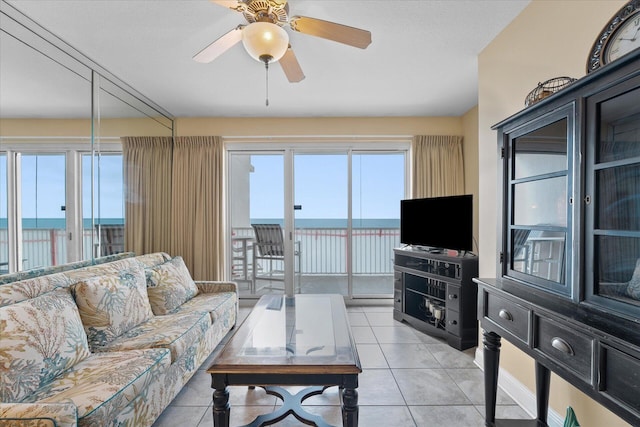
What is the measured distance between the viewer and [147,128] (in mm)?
3529

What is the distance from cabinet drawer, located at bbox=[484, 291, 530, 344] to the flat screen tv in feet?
4.81

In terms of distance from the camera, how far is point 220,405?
4.79 feet

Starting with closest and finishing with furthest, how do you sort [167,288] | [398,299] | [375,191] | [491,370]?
[491,370] → [167,288] → [398,299] → [375,191]

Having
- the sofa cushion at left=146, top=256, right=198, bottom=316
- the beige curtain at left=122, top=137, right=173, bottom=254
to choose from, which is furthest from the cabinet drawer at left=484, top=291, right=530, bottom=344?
the beige curtain at left=122, top=137, right=173, bottom=254

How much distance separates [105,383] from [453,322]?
9.30 feet

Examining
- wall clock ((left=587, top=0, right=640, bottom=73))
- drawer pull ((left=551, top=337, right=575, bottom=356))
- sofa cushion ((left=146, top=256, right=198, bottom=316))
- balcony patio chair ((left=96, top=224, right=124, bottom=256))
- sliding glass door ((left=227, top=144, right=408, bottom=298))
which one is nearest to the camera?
drawer pull ((left=551, top=337, right=575, bottom=356))

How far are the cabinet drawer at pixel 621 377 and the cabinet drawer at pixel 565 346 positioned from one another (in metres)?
0.05

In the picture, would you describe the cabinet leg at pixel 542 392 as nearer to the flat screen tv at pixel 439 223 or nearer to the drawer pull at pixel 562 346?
the drawer pull at pixel 562 346

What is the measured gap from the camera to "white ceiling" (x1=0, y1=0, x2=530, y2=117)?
195 cm

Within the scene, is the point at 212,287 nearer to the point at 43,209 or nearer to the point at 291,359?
the point at 43,209

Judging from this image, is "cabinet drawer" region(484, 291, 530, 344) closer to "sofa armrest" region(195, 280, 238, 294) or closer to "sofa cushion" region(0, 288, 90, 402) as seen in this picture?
"sofa cushion" region(0, 288, 90, 402)

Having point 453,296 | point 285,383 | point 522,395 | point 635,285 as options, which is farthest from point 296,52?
point 522,395

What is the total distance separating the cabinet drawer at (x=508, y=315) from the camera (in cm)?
136

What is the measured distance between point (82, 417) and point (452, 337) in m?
2.90
